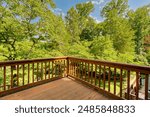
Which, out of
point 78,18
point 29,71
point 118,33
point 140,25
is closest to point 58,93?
point 29,71

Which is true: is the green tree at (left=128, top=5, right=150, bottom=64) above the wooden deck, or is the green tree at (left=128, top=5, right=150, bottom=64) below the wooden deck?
above

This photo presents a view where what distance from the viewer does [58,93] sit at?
127 inches

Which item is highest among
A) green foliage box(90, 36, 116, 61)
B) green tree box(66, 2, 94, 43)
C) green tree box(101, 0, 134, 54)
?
green tree box(66, 2, 94, 43)

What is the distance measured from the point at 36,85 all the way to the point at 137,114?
259cm

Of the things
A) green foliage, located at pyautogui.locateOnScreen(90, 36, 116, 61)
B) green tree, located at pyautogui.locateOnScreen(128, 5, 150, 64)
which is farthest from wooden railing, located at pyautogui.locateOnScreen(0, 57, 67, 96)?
green tree, located at pyautogui.locateOnScreen(128, 5, 150, 64)

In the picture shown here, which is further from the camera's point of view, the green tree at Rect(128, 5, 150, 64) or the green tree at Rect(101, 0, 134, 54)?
the green tree at Rect(128, 5, 150, 64)

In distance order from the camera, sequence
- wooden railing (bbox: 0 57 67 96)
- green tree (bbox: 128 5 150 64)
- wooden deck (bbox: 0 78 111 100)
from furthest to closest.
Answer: green tree (bbox: 128 5 150 64)
wooden railing (bbox: 0 57 67 96)
wooden deck (bbox: 0 78 111 100)

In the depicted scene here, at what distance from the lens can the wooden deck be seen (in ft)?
9.70

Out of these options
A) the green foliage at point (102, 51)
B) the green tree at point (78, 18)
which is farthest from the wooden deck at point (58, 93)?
the green tree at point (78, 18)

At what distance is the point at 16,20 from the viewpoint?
6281 millimetres

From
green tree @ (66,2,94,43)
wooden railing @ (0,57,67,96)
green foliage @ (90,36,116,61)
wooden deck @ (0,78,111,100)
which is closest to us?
wooden deck @ (0,78,111,100)

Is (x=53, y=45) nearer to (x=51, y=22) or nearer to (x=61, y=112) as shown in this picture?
(x=51, y=22)

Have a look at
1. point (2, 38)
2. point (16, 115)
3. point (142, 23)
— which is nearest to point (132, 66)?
point (16, 115)

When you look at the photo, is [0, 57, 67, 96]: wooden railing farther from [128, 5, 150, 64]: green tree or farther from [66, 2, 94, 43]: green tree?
[128, 5, 150, 64]: green tree
